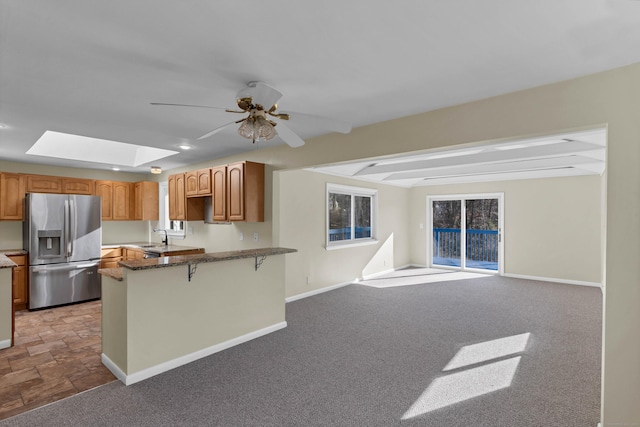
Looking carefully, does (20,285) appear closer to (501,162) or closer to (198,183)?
(198,183)

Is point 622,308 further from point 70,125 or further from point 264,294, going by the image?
point 70,125

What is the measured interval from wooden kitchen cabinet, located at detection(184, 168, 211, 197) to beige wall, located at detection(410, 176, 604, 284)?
5753 mm

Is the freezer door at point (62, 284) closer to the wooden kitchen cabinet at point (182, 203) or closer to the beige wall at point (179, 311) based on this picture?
the wooden kitchen cabinet at point (182, 203)

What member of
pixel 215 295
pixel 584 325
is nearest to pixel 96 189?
pixel 215 295

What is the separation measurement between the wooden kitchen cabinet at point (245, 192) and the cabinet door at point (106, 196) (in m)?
3.13

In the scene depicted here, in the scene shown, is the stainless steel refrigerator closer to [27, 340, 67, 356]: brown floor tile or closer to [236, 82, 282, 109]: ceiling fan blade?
[27, 340, 67, 356]: brown floor tile

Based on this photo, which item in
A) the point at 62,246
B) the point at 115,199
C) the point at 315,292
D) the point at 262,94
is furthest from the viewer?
the point at 115,199

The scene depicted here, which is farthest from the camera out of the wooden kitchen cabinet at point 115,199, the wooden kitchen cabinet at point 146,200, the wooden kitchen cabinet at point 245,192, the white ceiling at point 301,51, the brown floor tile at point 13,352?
the wooden kitchen cabinet at point 146,200

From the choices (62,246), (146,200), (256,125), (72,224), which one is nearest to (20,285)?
(62,246)

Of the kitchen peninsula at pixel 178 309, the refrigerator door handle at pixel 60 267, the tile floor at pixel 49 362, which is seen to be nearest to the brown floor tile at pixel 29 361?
the tile floor at pixel 49 362

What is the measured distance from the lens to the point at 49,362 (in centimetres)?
302

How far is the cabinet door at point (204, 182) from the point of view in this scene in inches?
193

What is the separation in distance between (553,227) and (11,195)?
9.42 metres

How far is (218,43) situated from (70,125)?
101 inches
